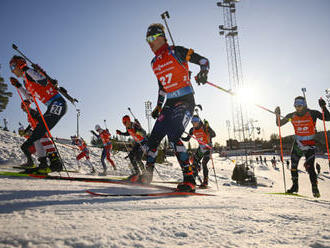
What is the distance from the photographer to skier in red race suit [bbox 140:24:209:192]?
299 centimetres

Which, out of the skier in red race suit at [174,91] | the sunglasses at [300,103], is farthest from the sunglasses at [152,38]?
the sunglasses at [300,103]

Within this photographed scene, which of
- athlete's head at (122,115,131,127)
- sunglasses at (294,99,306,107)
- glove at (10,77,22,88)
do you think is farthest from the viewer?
athlete's head at (122,115,131,127)

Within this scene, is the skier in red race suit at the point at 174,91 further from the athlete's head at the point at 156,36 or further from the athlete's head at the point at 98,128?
the athlete's head at the point at 98,128

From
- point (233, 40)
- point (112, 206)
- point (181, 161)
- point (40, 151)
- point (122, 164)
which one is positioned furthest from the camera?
point (233, 40)

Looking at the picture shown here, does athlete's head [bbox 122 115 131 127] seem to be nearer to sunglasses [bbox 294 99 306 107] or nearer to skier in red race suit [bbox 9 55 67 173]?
skier in red race suit [bbox 9 55 67 173]

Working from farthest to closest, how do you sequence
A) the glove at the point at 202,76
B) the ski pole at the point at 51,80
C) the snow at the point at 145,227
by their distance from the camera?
the ski pole at the point at 51,80 → the glove at the point at 202,76 → the snow at the point at 145,227

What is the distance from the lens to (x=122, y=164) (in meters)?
13.2

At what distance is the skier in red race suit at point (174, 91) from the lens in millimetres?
2990

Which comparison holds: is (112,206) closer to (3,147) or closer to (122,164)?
(3,147)

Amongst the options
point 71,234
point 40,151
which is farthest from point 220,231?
point 40,151

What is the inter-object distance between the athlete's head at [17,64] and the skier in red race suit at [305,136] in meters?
6.69

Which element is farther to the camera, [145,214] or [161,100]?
[161,100]

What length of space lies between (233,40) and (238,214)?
26199 mm

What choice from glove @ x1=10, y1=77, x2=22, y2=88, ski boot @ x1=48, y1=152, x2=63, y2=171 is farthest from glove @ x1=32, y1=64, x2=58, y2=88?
ski boot @ x1=48, y1=152, x2=63, y2=171
